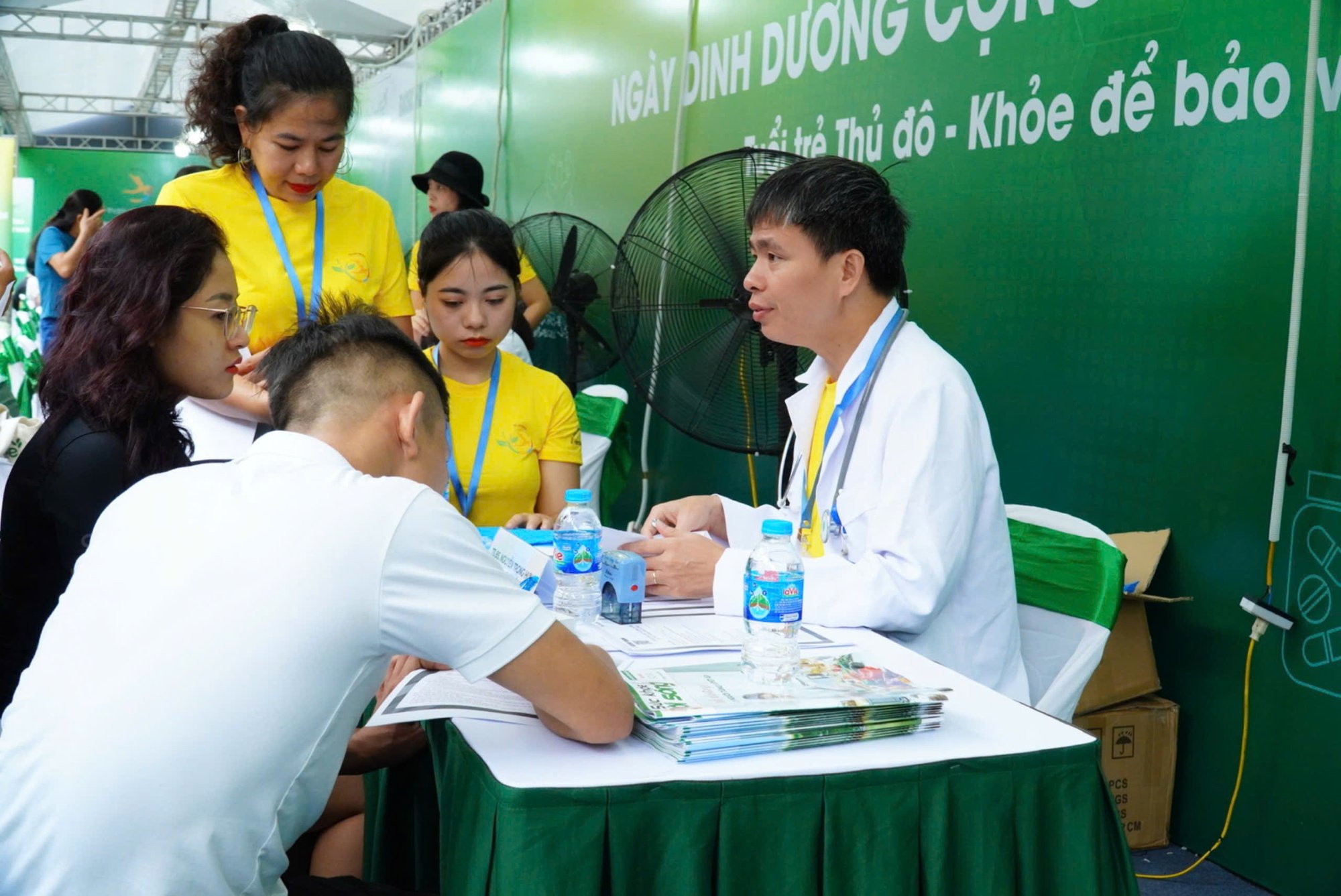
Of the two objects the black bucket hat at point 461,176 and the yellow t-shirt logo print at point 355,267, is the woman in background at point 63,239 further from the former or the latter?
the yellow t-shirt logo print at point 355,267

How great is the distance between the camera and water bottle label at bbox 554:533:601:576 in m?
1.78

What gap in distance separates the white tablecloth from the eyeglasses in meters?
0.86

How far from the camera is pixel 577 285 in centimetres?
496

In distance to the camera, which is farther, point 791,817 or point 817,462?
point 817,462

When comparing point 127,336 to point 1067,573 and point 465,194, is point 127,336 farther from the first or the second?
point 465,194

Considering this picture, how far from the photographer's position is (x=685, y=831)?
116 centimetres

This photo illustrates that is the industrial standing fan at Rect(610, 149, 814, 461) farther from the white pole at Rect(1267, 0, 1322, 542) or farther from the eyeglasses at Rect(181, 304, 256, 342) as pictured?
the eyeglasses at Rect(181, 304, 256, 342)

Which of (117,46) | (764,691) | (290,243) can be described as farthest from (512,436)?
(117,46)

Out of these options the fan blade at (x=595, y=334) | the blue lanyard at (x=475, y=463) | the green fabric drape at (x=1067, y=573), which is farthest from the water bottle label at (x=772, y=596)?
the fan blade at (x=595, y=334)

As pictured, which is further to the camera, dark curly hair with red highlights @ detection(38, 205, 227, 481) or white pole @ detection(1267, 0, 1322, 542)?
white pole @ detection(1267, 0, 1322, 542)

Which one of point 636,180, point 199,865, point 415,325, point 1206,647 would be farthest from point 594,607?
point 636,180

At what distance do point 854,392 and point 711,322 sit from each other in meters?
0.93

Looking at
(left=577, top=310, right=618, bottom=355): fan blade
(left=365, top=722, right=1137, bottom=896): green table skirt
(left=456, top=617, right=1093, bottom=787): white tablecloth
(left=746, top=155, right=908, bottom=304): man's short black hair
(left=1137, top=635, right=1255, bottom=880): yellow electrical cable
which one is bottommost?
(left=1137, top=635, right=1255, bottom=880): yellow electrical cable

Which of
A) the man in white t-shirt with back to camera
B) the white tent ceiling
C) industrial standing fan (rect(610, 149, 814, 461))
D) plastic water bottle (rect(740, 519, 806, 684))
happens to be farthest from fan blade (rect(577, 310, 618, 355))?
the white tent ceiling
